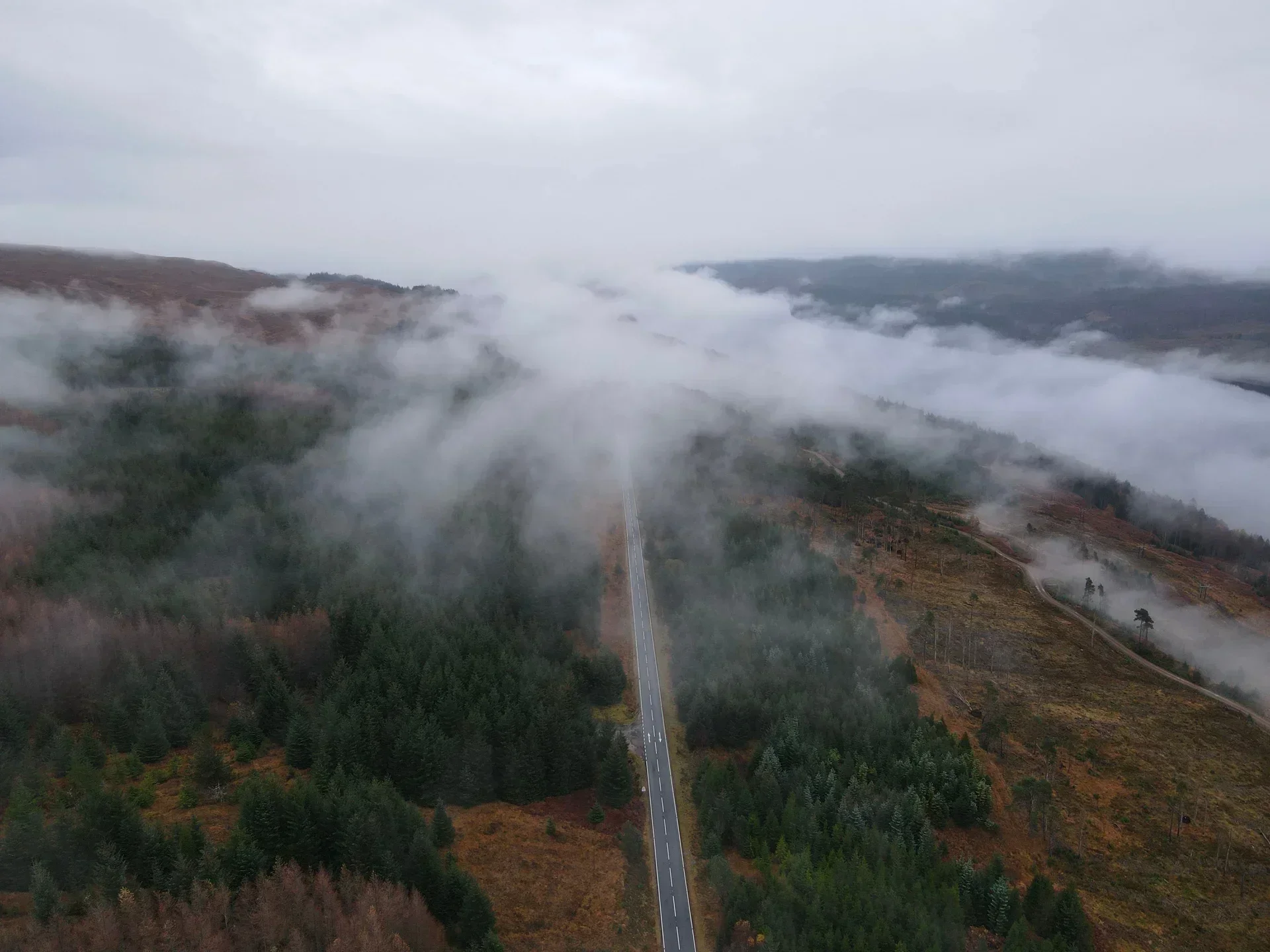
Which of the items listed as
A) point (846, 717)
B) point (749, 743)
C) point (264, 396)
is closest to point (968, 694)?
point (846, 717)

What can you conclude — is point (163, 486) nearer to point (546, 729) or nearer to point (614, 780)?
point (546, 729)

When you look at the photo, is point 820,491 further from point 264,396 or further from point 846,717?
point 264,396

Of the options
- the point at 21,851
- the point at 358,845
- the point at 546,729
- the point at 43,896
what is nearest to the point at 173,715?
the point at 21,851

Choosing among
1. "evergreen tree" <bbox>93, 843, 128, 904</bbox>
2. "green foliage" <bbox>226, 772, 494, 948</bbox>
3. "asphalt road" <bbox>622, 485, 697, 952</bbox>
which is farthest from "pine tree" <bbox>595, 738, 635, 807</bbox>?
"evergreen tree" <bbox>93, 843, 128, 904</bbox>

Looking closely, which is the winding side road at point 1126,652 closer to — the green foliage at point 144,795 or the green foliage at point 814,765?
the green foliage at point 814,765

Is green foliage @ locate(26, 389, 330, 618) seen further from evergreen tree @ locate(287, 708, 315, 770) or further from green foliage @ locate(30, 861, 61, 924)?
green foliage @ locate(30, 861, 61, 924)
